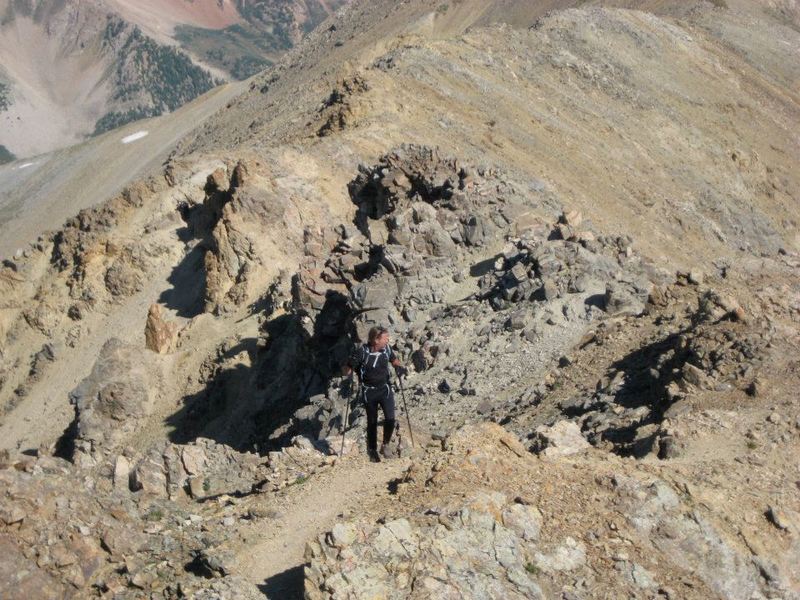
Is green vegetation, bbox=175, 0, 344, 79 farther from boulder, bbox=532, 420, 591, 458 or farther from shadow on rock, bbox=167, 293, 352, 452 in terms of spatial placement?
boulder, bbox=532, 420, 591, 458

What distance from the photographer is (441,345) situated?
17109mm

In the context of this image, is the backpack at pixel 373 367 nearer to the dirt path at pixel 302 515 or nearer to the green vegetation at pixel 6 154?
the dirt path at pixel 302 515

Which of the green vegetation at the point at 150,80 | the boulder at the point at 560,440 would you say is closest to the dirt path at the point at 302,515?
the boulder at the point at 560,440

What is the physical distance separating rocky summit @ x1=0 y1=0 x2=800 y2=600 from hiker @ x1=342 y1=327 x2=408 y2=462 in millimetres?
273

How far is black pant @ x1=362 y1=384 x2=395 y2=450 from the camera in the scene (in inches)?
463

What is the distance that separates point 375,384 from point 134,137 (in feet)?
161

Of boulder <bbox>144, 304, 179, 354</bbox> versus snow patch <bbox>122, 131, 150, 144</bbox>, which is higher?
boulder <bbox>144, 304, 179, 354</bbox>

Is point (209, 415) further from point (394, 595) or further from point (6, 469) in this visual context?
point (394, 595)

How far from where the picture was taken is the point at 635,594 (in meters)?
8.91

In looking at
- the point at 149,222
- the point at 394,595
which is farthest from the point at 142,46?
the point at 394,595

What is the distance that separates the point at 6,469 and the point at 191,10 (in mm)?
179907

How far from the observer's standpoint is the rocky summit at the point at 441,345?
30.3 feet

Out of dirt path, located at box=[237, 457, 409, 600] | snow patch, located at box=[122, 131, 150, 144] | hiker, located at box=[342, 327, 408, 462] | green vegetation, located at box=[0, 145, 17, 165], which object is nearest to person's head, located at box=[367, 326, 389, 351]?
hiker, located at box=[342, 327, 408, 462]

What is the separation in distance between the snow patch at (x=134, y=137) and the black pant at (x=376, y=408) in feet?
158
